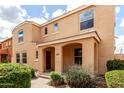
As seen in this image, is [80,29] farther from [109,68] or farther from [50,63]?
[50,63]

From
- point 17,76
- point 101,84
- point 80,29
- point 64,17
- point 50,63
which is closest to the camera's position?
point 17,76

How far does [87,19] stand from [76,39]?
2.90m

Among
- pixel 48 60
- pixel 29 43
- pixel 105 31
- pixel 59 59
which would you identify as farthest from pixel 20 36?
pixel 105 31

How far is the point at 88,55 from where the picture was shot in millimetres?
11281

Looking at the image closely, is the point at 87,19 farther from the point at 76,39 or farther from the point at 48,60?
the point at 48,60

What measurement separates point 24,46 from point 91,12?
37.2 feet

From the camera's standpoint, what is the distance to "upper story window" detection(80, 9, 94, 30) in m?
13.9

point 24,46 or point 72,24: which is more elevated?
point 72,24

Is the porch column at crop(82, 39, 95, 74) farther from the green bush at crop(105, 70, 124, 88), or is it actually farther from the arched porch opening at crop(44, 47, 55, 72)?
the arched porch opening at crop(44, 47, 55, 72)

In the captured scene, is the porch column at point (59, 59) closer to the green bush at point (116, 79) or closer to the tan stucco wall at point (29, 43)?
the tan stucco wall at point (29, 43)

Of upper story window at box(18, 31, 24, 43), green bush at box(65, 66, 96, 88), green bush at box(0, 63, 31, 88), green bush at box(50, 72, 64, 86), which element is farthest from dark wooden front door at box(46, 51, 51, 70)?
green bush at box(0, 63, 31, 88)

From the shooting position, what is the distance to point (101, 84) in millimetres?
10312

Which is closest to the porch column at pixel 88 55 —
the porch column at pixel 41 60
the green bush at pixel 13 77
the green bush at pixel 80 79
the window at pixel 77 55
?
the green bush at pixel 80 79

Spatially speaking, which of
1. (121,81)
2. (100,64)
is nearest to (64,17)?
(100,64)
